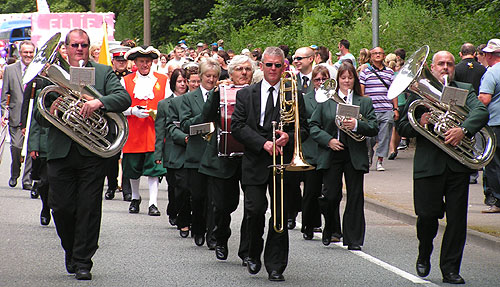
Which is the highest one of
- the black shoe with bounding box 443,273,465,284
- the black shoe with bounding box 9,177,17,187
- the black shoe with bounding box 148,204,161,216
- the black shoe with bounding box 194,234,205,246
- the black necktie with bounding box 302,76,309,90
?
the black necktie with bounding box 302,76,309,90

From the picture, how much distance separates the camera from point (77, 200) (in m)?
8.60

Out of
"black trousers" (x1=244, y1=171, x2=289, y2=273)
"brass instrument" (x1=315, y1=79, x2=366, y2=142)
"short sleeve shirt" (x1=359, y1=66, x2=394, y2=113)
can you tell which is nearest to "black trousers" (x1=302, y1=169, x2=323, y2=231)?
"brass instrument" (x1=315, y1=79, x2=366, y2=142)

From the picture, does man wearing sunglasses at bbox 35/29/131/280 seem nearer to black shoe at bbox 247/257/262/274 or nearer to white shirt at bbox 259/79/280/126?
white shirt at bbox 259/79/280/126

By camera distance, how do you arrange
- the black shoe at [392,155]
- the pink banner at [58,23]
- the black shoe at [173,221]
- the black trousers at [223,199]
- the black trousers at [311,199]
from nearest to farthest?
the black trousers at [223,199] → the black trousers at [311,199] → the black shoe at [173,221] → the black shoe at [392,155] → the pink banner at [58,23]

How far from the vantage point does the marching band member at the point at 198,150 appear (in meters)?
10.4

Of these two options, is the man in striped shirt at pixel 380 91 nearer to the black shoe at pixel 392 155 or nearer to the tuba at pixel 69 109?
the black shoe at pixel 392 155

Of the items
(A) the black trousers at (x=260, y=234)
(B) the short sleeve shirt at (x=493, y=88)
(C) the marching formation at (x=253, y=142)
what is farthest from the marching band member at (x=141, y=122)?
(A) the black trousers at (x=260, y=234)

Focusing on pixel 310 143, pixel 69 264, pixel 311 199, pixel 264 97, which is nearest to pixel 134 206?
pixel 310 143

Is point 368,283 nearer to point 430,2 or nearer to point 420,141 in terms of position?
point 420,141

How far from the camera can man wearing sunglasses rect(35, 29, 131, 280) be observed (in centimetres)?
849

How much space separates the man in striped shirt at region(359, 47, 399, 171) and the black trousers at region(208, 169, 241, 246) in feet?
27.6

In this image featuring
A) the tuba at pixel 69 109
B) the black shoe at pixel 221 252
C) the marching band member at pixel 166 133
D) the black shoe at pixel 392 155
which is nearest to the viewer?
the tuba at pixel 69 109

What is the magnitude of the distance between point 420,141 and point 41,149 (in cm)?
452

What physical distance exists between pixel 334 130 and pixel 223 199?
1.69 m
